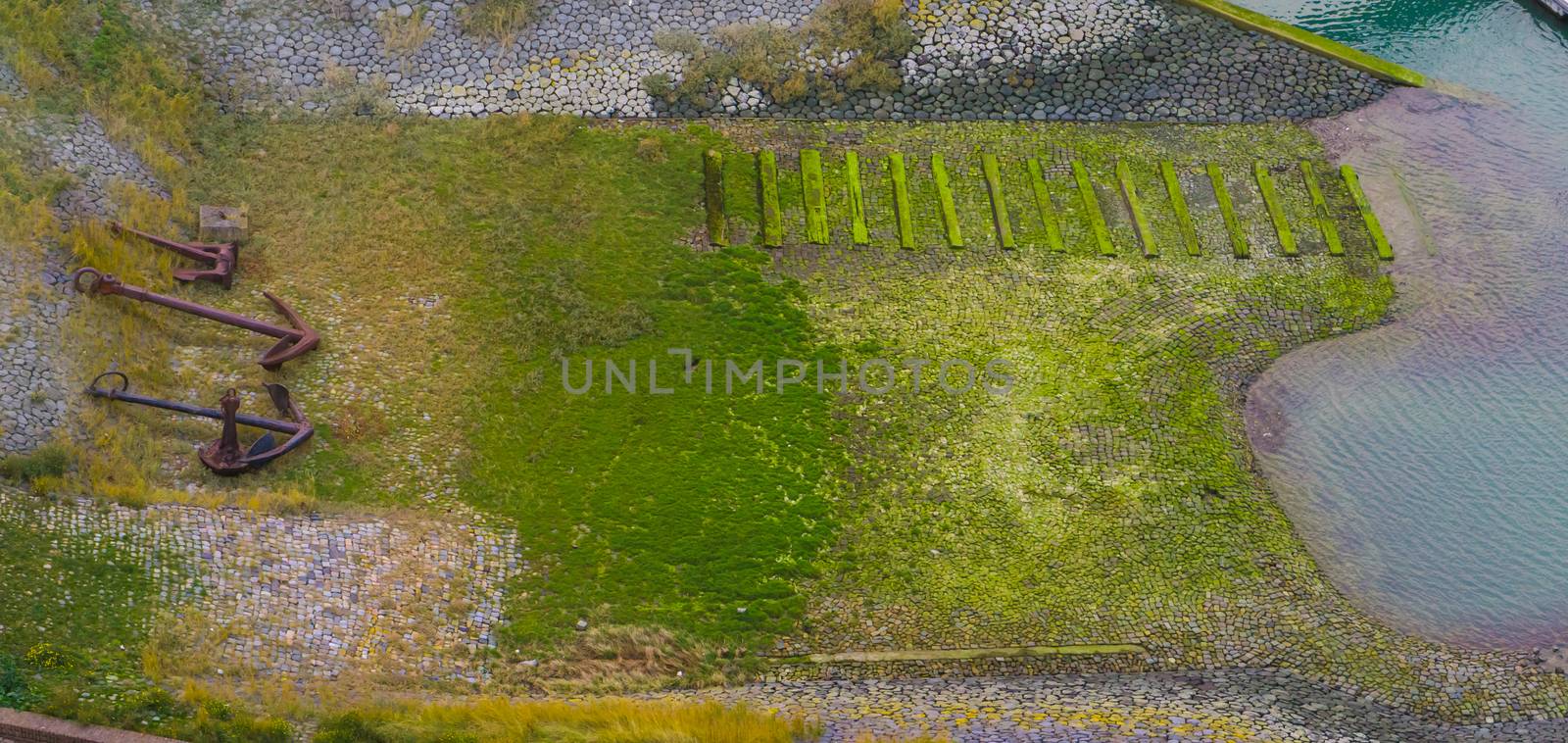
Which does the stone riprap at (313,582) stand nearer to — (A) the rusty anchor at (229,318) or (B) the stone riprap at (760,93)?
(A) the rusty anchor at (229,318)

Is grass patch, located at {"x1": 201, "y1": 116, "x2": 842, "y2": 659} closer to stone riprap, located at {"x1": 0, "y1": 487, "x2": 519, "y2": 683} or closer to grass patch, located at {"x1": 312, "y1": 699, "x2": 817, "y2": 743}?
stone riprap, located at {"x1": 0, "y1": 487, "x2": 519, "y2": 683}

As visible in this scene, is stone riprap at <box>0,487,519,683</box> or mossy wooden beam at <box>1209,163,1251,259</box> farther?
mossy wooden beam at <box>1209,163,1251,259</box>

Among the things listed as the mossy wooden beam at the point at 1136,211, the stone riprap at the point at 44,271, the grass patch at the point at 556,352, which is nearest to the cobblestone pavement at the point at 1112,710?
the grass patch at the point at 556,352

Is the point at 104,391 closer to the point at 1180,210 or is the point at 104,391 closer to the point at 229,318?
the point at 229,318

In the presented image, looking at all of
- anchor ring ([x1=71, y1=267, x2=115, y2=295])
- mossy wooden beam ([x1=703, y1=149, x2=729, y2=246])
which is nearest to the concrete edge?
anchor ring ([x1=71, y1=267, x2=115, y2=295])

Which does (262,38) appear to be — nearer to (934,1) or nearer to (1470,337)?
(934,1)
